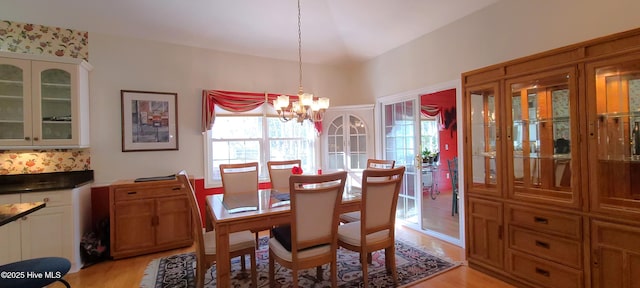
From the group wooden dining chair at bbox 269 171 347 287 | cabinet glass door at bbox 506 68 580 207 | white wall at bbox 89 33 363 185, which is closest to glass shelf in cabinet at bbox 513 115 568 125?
cabinet glass door at bbox 506 68 580 207

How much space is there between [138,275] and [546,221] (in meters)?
3.73

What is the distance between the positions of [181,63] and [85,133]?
4.75 feet

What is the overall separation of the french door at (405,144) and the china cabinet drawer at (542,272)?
5.10 feet

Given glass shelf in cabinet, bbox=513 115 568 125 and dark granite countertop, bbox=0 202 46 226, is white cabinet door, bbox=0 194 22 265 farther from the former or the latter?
glass shelf in cabinet, bbox=513 115 568 125

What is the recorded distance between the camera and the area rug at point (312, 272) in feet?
8.11

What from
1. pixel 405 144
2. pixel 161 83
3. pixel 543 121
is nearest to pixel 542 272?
pixel 543 121

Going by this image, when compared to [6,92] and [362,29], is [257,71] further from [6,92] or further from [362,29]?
[6,92]

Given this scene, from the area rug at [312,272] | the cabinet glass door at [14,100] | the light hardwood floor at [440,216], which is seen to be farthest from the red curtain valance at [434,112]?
the cabinet glass door at [14,100]

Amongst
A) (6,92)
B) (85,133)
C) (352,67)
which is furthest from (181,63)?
(352,67)

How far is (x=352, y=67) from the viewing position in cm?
512

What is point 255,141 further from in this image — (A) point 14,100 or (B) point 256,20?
(A) point 14,100

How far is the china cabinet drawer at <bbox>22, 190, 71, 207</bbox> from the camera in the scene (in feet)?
8.52

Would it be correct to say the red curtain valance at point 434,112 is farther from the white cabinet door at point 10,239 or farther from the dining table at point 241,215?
the white cabinet door at point 10,239

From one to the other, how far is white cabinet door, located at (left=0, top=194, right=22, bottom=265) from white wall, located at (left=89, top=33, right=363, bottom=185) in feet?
2.78
